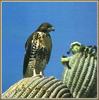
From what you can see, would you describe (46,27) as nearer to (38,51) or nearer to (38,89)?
(38,51)

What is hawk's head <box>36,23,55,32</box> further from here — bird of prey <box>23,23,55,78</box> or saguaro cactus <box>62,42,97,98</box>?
saguaro cactus <box>62,42,97,98</box>

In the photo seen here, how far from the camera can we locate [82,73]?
89.3 inches

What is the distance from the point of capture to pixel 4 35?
7.65 feet

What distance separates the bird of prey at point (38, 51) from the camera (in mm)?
2328

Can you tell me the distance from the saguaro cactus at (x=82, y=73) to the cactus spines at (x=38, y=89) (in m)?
0.05

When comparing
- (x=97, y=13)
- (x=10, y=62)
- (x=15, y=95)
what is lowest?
(x=15, y=95)

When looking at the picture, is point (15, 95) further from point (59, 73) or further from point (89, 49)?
point (89, 49)

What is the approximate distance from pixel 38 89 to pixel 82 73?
289 millimetres

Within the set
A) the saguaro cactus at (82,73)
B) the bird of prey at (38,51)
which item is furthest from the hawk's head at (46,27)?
the saguaro cactus at (82,73)

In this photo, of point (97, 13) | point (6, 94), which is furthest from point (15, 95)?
point (97, 13)

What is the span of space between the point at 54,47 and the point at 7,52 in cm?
30

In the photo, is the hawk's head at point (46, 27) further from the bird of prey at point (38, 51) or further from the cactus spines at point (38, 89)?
the cactus spines at point (38, 89)

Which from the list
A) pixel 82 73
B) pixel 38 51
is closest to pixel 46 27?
pixel 38 51

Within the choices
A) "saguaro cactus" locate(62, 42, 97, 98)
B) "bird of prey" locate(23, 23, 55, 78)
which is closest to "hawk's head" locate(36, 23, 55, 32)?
"bird of prey" locate(23, 23, 55, 78)
